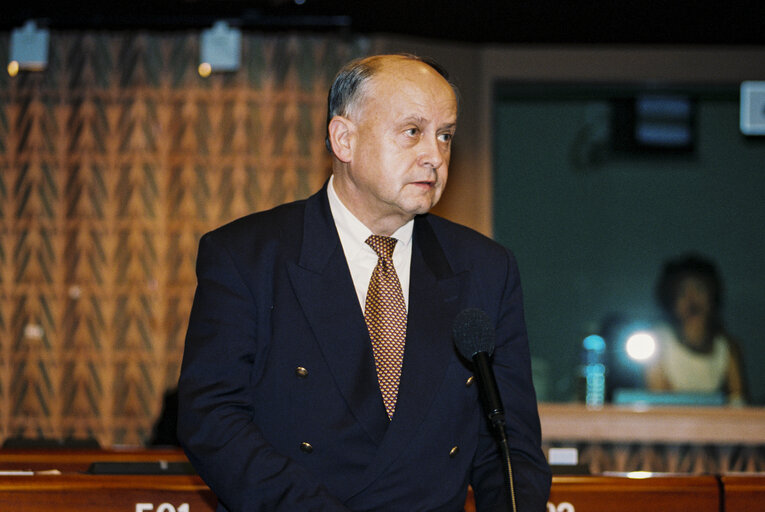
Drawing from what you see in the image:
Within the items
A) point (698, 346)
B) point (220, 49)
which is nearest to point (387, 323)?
point (220, 49)

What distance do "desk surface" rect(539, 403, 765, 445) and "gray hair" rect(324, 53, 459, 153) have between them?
282cm

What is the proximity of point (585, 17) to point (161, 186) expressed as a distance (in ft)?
7.84

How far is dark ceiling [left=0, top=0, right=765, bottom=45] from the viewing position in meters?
4.59

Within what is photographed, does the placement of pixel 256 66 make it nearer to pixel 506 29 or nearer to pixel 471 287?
pixel 506 29

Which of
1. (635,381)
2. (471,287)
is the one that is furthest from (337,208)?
(635,381)

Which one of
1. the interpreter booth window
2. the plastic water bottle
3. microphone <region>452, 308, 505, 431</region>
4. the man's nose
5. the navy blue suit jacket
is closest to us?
microphone <region>452, 308, 505, 431</region>

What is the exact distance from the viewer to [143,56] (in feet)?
16.5

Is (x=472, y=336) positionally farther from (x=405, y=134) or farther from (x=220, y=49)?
(x=220, y=49)

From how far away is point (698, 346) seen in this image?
5414 mm

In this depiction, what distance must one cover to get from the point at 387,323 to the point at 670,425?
289cm

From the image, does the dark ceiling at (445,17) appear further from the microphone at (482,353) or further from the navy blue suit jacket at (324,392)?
the microphone at (482,353)

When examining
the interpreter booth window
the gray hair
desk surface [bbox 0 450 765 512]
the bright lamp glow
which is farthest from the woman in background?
the gray hair

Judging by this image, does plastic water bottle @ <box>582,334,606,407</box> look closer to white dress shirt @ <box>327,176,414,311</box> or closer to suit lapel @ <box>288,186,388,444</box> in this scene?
white dress shirt @ <box>327,176,414,311</box>

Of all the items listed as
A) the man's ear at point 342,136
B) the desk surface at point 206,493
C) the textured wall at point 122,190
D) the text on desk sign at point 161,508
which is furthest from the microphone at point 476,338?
the textured wall at point 122,190
